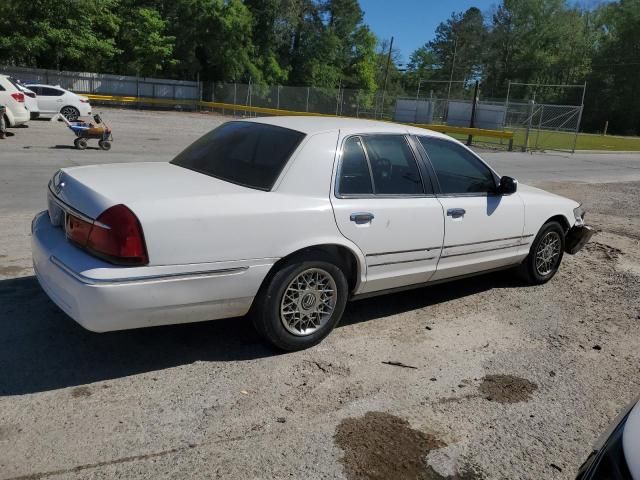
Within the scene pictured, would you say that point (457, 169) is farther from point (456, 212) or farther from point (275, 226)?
point (275, 226)

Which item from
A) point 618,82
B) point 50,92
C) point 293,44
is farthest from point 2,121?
point 618,82

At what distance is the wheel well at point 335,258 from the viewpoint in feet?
12.7

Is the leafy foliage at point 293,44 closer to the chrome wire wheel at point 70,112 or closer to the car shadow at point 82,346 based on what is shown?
Answer: the chrome wire wheel at point 70,112

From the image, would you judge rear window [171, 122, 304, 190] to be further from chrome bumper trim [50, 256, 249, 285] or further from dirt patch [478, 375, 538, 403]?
dirt patch [478, 375, 538, 403]

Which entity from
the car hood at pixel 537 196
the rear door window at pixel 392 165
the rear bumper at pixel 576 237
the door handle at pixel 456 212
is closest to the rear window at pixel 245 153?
the rear door window at pixel 392 165

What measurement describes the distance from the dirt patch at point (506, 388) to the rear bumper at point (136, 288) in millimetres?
1644

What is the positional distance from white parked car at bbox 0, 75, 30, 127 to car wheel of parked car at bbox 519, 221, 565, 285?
564 inches

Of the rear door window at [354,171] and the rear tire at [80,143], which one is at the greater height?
the rear door window at [354,171]

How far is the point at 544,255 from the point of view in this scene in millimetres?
5906

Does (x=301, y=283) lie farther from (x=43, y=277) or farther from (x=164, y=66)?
(x=164, y=66)

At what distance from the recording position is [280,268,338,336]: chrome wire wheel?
3.96m

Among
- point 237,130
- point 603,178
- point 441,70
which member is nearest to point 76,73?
point 603,178

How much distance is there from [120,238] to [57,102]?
21552 millimetres

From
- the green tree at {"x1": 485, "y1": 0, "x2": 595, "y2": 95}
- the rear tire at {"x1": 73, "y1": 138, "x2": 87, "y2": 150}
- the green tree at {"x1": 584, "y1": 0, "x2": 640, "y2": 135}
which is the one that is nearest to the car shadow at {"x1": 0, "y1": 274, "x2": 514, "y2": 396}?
the rear tire at {"x1": 73, "y1": 138, "x2": 87, "y2": 150}
